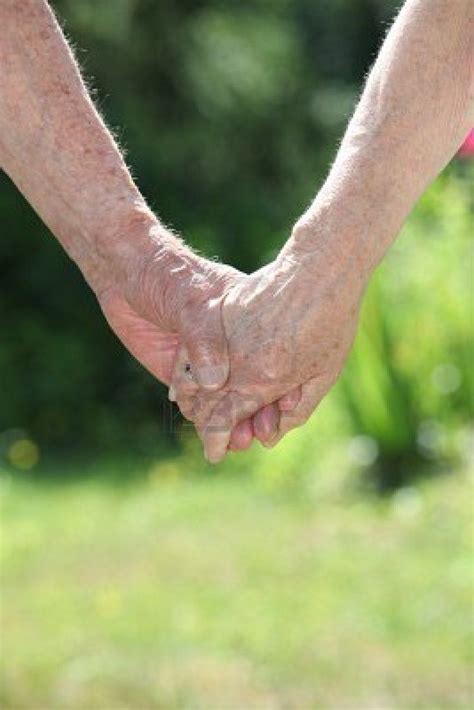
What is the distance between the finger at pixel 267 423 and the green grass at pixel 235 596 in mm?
2203

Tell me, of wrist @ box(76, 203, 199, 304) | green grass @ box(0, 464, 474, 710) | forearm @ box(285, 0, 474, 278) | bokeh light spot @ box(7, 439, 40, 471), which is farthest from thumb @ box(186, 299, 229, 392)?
bokeh light spot @ box(7, 439, 40, 471)

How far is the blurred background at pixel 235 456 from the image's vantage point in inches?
215

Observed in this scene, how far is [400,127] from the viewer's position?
2.82m

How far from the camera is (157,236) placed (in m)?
3.02

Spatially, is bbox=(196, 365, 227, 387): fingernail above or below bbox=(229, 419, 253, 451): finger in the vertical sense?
above

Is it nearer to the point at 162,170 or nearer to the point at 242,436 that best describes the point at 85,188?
the point at 242,436

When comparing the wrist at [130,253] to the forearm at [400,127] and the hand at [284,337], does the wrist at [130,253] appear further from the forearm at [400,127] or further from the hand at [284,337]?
the forearm at [400,127]

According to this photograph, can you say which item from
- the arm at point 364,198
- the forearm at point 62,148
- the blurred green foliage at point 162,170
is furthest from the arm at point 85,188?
the blurred green foliage at point 162,170

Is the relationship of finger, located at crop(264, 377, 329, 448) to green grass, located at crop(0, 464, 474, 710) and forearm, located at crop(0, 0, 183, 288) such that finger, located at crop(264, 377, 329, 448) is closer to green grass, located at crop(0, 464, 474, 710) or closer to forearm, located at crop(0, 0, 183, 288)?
forearm, located at crop(0, 0, 183, 288)

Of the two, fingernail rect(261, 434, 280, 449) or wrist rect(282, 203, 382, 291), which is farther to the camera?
fingernail rect(261, 434, 280, 449)

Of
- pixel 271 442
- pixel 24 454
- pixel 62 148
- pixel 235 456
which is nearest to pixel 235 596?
pixel 235 456

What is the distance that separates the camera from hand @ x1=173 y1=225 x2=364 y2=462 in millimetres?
2832

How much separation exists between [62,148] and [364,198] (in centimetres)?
52

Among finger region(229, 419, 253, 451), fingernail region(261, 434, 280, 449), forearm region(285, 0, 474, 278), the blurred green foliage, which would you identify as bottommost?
the blurred green foliage
